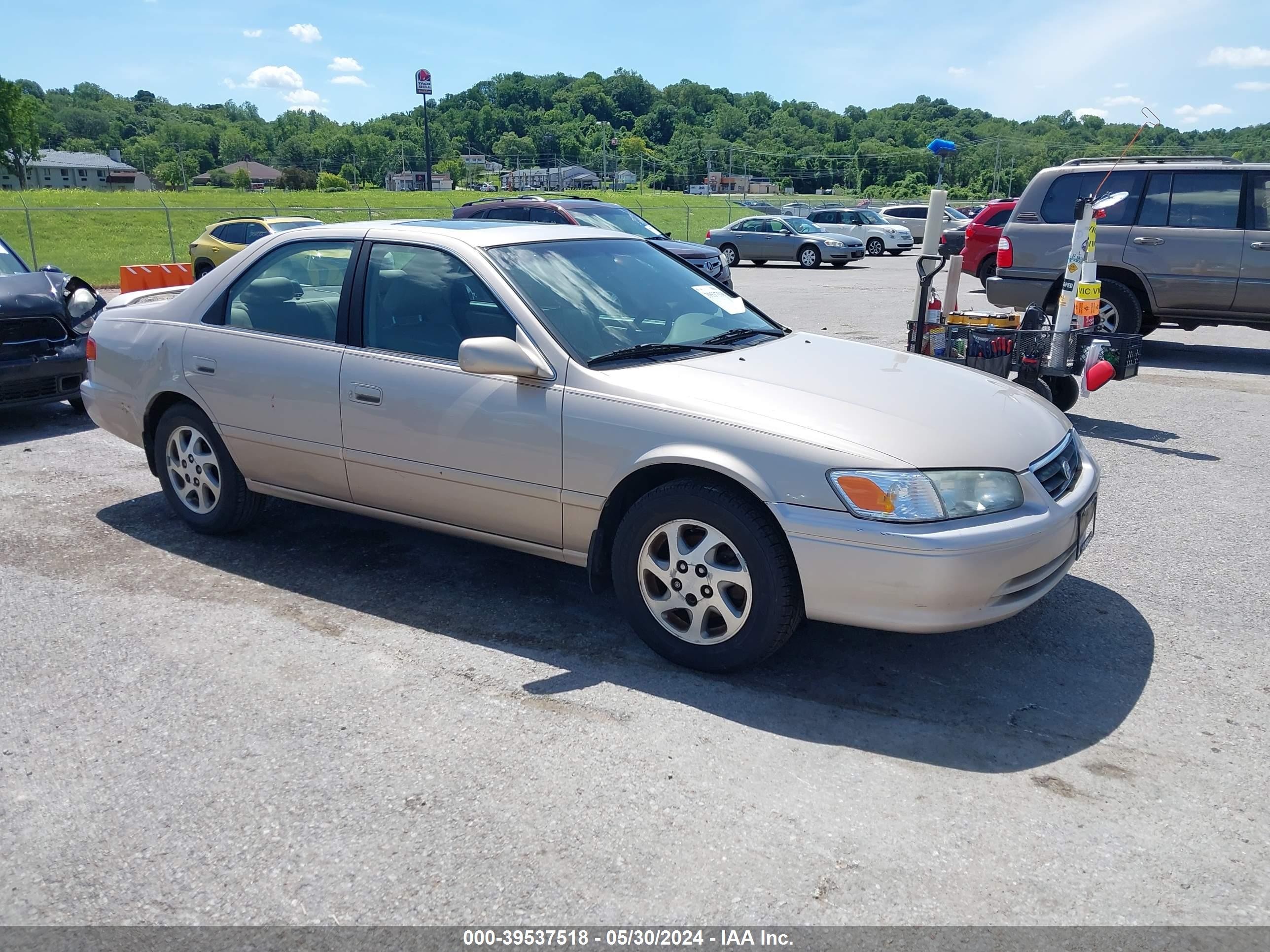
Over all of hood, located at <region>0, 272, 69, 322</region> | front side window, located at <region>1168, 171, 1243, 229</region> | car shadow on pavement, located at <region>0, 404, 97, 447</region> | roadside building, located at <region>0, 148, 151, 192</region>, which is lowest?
car shadow on pavement, located at <region>0, 404, 97, 447</region>

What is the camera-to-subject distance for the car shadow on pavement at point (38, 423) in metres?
7.74

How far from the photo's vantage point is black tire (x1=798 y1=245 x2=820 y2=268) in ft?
95.3

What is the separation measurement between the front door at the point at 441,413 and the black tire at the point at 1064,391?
209 inches

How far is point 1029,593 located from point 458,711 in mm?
2053

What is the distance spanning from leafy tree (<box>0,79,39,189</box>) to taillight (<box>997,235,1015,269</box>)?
105m

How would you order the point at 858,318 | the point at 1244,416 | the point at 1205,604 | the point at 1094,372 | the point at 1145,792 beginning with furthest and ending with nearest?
the point at 858,318 < the point at 1244,416 < the point at 1094,372 < the point at 1205,604 < the point at 1145,792

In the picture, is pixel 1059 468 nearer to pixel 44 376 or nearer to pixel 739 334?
pixel 739 334

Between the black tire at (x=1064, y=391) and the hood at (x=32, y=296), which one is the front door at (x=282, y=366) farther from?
the black tire at (x=1064, y=391)

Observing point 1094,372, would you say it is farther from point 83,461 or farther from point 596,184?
point 596,184

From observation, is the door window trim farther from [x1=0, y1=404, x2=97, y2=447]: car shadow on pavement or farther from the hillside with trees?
the hillside with trees

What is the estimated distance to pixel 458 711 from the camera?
3.55 metres

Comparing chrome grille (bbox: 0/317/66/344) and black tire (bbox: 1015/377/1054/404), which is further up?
chrome grille (bbox: 0/317/66/344)

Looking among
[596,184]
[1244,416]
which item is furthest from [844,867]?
[596,184]

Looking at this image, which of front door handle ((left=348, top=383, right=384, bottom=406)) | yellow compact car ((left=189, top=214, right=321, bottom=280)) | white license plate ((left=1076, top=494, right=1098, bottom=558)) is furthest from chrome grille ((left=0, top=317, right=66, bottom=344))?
yellow compact car ((left=189, top=214, right=321, bottom=280))
